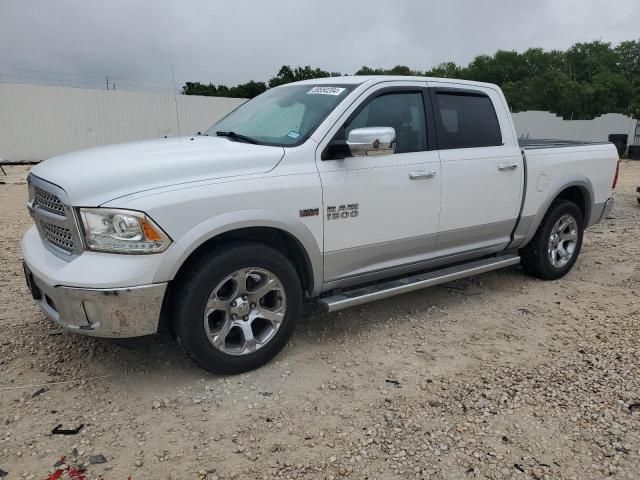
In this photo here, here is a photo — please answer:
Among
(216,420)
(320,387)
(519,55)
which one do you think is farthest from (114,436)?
(519,55)

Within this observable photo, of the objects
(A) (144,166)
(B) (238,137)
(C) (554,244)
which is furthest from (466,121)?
(A) (144,166)

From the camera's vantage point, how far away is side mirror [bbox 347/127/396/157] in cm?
335

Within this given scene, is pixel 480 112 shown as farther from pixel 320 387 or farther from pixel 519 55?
pixel 519 55

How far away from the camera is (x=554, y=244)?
538cm

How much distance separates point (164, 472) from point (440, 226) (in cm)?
267

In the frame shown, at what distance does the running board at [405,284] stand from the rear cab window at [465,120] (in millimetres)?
1024

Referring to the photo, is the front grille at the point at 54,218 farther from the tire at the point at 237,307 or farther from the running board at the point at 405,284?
the running board at the point at 405,284

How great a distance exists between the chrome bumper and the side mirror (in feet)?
4.83

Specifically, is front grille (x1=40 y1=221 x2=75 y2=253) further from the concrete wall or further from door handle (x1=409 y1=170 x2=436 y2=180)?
the concrete wall

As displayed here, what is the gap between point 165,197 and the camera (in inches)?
114

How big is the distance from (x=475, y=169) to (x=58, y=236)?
313 centimetres

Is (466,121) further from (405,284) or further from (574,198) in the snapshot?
(574,198)

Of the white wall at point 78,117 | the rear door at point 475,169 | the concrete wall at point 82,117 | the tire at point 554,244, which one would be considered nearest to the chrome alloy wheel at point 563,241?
the tire at point 554,244

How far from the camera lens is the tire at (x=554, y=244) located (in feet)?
17.0
